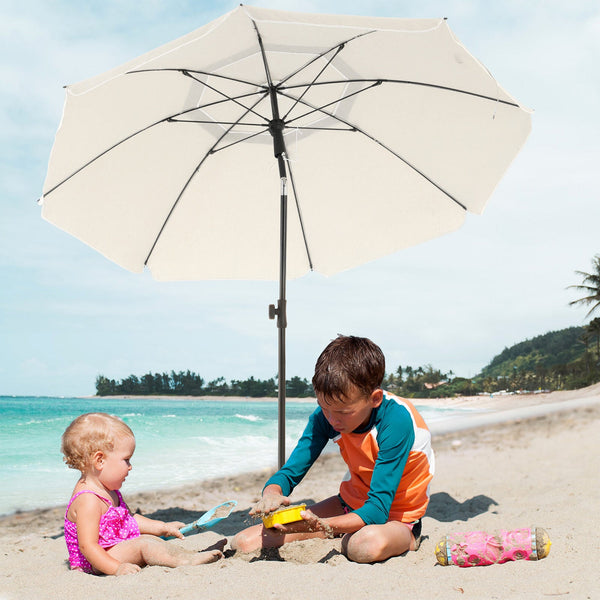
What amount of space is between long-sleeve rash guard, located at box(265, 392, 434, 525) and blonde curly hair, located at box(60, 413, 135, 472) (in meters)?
0.70

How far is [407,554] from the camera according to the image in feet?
7.36

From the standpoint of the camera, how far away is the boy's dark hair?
2.03m

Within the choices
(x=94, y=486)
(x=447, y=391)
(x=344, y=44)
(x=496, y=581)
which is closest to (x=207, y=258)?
(x=344, y=44)

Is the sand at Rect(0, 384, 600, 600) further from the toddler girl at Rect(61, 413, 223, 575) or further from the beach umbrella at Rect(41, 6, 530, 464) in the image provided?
the beach umbrella at Rect(41, 6, 530, 464)

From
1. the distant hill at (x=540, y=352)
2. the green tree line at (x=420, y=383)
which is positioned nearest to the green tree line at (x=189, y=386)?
the green tree line at (x=420, y=383)

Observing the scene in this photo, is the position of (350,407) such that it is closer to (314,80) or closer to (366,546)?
(366,546)

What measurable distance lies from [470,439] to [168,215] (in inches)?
186

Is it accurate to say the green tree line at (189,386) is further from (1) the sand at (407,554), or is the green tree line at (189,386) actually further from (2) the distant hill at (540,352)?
(1) the sand at (407,554)

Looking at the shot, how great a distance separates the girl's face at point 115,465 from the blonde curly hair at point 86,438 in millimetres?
20

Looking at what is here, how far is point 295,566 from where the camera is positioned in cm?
196

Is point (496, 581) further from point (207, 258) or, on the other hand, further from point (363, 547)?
point (207, 258)

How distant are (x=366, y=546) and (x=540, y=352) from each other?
256 ft

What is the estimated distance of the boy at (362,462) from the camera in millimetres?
2037

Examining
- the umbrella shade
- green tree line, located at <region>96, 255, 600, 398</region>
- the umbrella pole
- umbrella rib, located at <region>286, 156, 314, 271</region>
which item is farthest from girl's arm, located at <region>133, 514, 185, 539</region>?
green tree line, located at <region>96, 255, 600, 398</region>
